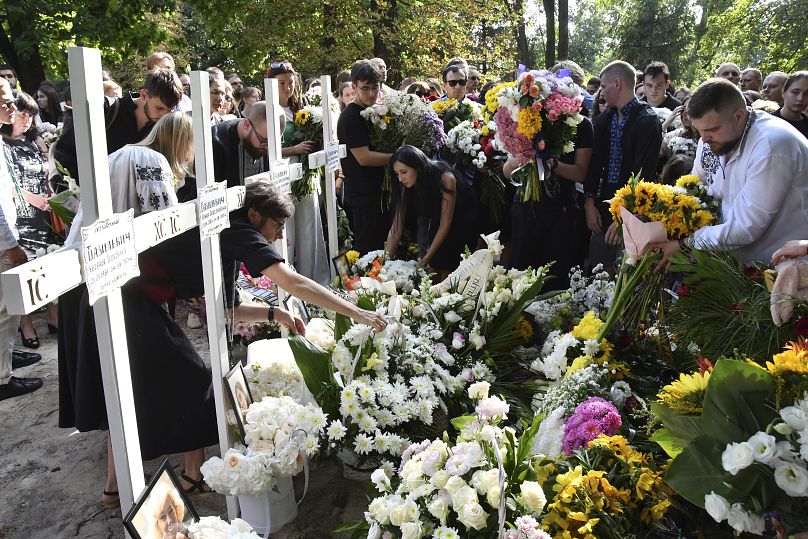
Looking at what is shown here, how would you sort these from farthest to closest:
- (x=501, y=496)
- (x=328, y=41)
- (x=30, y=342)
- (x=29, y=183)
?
1. (x=328, y=41)
2. (x=29, y=183)
3. (x=30, y=342)
4. (x=501, y=496)

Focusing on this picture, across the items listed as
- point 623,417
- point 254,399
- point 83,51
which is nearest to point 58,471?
point 254,399

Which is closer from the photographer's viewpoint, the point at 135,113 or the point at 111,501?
the point at 111,501

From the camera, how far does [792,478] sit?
147 centimetres

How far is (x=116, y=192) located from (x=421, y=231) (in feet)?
8.09

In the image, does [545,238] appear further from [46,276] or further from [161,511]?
[46,276]

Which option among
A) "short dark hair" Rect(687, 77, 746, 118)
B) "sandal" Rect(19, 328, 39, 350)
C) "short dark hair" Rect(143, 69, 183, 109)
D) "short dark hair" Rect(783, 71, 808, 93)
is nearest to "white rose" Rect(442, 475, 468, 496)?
"short dark hair" Rect(687, 77, 746, 118)

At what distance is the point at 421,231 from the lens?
5.02m

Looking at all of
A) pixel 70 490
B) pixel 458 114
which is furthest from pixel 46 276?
pixel 458 114

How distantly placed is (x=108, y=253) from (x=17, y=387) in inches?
119

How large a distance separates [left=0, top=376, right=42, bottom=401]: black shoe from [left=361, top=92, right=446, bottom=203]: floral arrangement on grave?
9.67 feet

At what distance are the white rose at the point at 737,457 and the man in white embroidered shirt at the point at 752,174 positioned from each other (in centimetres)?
134

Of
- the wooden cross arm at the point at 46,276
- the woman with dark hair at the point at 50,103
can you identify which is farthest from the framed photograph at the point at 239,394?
the woman with dark hair at the point at 50,103

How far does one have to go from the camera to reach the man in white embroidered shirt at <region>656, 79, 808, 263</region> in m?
2.81

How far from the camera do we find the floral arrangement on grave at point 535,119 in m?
4.39
